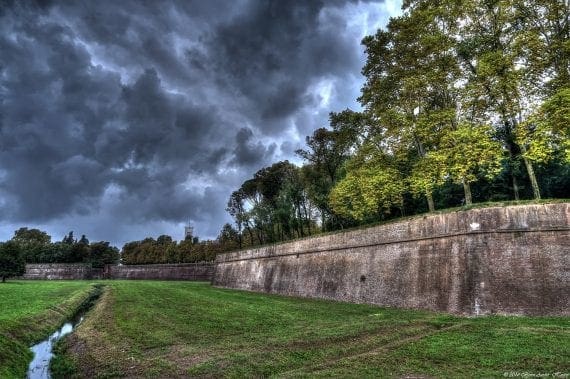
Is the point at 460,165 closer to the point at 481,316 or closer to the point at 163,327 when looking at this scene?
the point at 481,316

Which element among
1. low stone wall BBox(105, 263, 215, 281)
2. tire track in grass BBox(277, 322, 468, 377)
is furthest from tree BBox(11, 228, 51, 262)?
tire track in grass BBox(277, 322, 468, 377)

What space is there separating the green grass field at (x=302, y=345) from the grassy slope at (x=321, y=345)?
3cm

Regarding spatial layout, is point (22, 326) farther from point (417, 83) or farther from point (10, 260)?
point (10, 260)

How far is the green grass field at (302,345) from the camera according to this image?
9172 millimetres

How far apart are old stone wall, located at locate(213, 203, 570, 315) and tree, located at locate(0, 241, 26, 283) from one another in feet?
125

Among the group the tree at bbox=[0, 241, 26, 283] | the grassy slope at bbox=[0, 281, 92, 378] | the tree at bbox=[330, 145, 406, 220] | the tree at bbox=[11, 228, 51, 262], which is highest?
the tree at bbox=[11, 228, 51, 262]

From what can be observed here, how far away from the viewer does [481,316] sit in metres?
15.9

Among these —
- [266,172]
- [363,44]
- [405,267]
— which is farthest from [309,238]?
[266,172]

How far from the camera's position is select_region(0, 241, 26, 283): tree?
148 feet

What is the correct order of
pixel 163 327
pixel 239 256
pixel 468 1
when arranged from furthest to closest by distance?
pixel 239 256, pixel 468 1, pixel 163 327

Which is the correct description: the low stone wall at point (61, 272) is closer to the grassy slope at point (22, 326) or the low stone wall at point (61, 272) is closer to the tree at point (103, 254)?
the tree at point (103, 254)

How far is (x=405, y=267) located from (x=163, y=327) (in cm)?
1205

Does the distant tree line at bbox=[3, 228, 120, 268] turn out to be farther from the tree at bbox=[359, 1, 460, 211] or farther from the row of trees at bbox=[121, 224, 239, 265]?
the tree at bbox=[359, 1, 460, 211]

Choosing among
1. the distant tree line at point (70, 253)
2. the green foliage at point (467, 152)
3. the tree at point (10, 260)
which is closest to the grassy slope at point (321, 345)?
the green foliage at point (467, 152)
